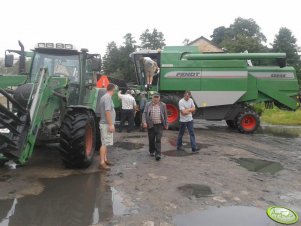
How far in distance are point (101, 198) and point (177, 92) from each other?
9263 mm

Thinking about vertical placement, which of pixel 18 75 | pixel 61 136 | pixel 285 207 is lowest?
pixel 285 207

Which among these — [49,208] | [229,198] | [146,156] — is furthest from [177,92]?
[49,208]

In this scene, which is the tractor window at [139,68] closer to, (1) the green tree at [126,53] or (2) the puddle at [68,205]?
(2) the puddle at [68,205]

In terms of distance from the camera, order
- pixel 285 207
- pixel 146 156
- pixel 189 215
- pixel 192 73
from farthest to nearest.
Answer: pixel 192 73, pixel 146 156, pixel 285 207, pixel 189 215

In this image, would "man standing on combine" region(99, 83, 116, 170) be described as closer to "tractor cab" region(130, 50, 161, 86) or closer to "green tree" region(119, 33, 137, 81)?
"tractor cab" region(130, 50, 161, 86)

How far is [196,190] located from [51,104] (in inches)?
124

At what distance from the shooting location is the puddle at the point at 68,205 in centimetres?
499

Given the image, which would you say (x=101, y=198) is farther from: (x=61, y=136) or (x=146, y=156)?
(x=146, y=156)

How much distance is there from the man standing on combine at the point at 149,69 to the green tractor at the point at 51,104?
485cm

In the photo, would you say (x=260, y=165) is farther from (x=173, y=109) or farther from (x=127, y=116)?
(x=173, y=109)

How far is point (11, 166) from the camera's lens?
25.2 feet

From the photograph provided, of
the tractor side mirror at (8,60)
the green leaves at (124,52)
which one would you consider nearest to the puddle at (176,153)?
the tractor side mirror at (8,60)

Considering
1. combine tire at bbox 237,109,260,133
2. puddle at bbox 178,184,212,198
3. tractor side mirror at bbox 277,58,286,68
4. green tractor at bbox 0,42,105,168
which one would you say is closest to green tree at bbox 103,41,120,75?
tractor side mirror at bbox 277,58,286,68

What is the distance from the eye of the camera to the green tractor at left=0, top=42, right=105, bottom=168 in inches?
248
